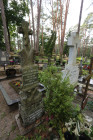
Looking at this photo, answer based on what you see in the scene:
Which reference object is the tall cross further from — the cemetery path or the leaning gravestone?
the cemetery path

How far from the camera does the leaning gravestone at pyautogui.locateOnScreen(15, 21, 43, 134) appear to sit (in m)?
1.94

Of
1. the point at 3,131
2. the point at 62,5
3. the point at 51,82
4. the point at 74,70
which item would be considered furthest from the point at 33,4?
the point at 3,131

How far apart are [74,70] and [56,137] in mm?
3320

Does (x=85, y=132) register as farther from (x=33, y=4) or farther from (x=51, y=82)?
(x=33, y=4)

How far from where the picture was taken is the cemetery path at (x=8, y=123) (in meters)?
2.04

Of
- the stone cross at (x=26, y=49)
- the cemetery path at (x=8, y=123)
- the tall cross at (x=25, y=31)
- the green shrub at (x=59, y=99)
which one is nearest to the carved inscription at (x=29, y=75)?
the stone cross at (x=26, y=49)

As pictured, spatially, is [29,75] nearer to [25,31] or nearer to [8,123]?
[25,31]

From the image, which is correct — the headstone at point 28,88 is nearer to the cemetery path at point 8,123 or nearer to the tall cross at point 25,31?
the tall cross at point 25,31

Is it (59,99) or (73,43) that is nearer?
(59,99)

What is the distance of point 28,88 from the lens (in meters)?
2.08

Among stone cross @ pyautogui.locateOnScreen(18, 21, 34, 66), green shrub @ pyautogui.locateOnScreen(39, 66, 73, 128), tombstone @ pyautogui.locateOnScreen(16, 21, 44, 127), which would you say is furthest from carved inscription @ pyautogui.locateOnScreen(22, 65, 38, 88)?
green shrub @ pyautogui.locateOnScreen(39, 66, 73, 128)

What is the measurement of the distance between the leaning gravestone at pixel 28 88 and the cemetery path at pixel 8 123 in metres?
0.46

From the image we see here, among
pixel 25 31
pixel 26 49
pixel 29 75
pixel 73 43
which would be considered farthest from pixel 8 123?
pixel 73 43

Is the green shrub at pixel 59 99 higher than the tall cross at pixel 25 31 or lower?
lower
